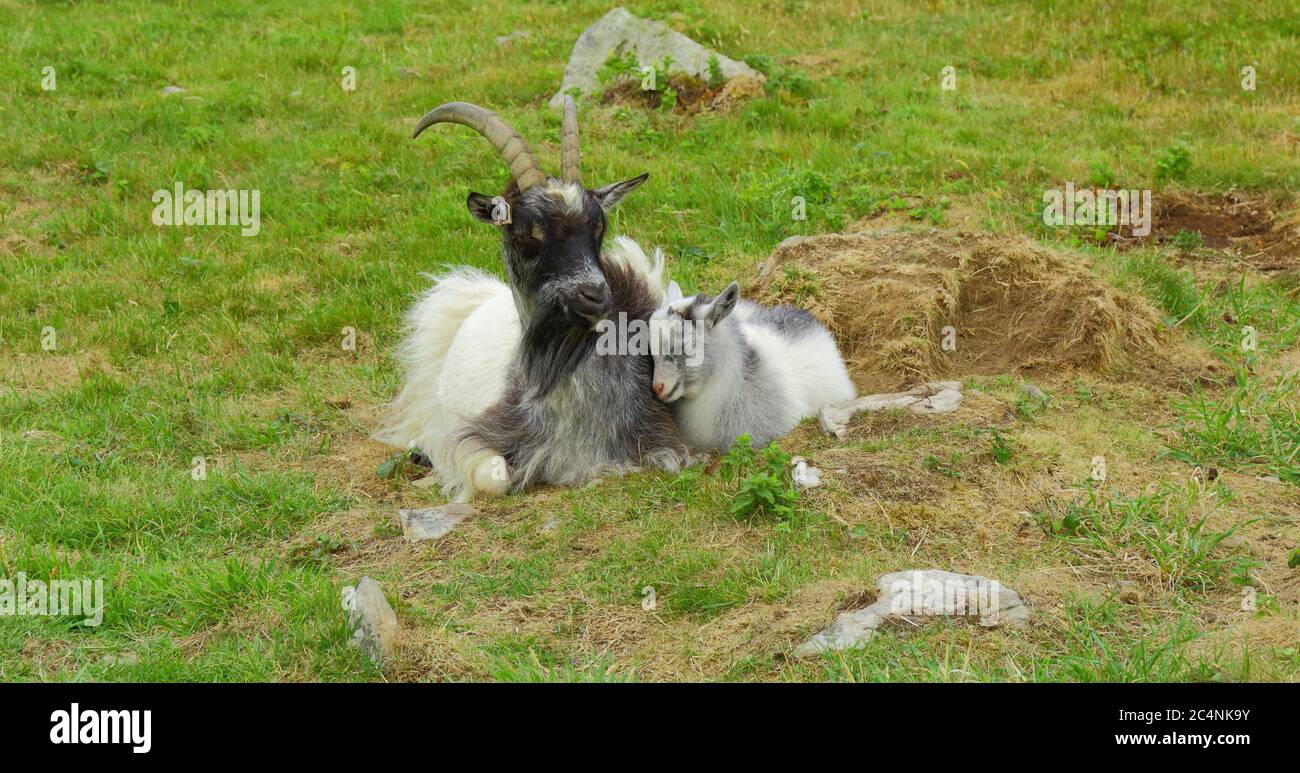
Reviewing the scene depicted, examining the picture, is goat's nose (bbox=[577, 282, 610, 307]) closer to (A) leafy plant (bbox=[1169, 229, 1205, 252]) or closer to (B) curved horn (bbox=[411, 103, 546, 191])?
(B) curved horn (bbox=[411, 103, 546, 191])

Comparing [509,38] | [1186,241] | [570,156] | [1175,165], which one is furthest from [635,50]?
[570,156]

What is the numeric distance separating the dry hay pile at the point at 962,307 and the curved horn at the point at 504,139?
99.5 inches

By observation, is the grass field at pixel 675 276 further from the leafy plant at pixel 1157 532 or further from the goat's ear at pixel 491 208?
the goat's ear at pixel 491 208

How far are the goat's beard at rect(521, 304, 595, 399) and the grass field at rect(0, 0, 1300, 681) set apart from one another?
67 cm

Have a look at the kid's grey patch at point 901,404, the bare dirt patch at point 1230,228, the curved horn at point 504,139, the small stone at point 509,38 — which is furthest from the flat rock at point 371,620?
the small stone at point 509,38

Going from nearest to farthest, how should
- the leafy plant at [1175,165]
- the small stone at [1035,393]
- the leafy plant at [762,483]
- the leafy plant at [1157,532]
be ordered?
the leafy plant at [1157,532] < the leafy plant at [762,483] < the small stone at [1035,393] < the leafy plant at [1175,165]

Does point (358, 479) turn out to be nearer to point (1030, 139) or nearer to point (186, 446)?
point (186, 446)

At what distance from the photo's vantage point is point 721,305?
21.1ft

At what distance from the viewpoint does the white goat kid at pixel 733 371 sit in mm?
A: 6410

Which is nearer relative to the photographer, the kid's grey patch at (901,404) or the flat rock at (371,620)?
the flat rock at (371,620)

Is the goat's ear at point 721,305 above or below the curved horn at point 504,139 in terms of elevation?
below

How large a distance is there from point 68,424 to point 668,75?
7.12m

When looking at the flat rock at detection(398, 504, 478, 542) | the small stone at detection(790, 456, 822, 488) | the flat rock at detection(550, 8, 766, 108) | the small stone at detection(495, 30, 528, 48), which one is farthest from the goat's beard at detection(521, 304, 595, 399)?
the small stone at detection(495, 30, 528, 48)

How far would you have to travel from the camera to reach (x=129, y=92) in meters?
12.7
